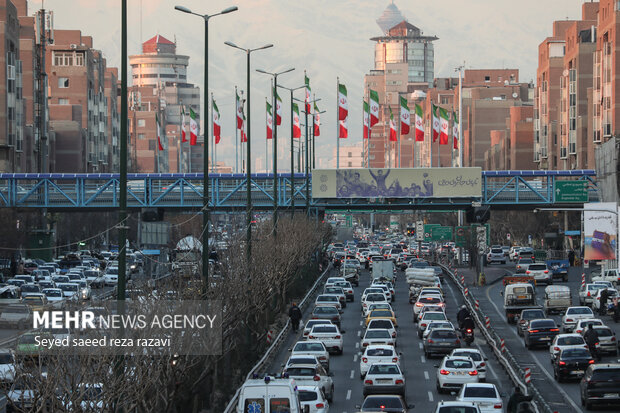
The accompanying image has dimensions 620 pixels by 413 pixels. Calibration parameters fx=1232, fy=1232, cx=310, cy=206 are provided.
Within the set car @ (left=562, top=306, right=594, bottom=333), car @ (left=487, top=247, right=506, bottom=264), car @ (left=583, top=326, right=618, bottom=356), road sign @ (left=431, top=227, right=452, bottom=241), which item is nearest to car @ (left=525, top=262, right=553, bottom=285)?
car @ (left=487, top=247, right=506, bottom=264)

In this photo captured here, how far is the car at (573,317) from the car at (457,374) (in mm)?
12086

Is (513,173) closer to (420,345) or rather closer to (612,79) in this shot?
(612,79)

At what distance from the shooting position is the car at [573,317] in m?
46.2

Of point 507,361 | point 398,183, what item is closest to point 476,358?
point 507,361

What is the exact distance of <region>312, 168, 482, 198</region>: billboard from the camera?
83312 mm

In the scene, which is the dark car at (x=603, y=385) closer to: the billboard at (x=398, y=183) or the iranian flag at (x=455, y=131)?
the billboard at (x=398, y=183)

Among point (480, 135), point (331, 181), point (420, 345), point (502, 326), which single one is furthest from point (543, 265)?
point (480, 135)

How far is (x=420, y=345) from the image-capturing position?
47500 mm

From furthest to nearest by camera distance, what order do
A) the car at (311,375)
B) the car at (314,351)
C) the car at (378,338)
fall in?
the car at (378,338), the car at (314,351), the car at (311,375)

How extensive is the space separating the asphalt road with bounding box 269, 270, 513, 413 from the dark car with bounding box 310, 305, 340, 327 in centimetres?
81

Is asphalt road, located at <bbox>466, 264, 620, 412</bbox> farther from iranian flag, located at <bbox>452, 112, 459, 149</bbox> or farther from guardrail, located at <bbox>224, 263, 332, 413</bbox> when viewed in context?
iranian flag, located at <bbox>452, 112, 459, 149</bbox>

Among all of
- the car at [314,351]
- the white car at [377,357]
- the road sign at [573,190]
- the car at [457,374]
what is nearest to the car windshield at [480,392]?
the car at [457,374]

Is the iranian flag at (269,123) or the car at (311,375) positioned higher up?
the iranian flag at (269,123)

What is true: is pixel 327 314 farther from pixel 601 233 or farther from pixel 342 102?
pixel 342 102
